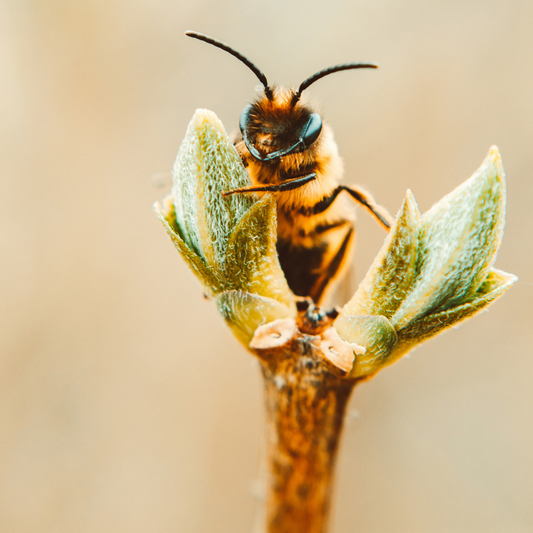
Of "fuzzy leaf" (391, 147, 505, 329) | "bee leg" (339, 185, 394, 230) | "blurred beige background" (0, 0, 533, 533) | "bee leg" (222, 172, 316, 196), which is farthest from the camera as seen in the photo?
"blurred beige background" (0, 0, 533, 533)

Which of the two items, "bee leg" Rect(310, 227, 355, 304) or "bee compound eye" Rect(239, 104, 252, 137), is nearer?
"bee compound eye" Rect(239, 104, 252, 137)

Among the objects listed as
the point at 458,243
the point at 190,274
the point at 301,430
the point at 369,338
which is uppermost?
the point at 458,243

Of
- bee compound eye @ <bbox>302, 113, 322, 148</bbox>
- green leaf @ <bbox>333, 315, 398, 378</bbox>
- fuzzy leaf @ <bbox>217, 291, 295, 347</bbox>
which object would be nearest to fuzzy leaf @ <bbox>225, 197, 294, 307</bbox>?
fuzzy leaf @ <bbox>217, 291, 295, 347</bbox>

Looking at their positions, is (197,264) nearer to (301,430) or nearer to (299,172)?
(301,430)

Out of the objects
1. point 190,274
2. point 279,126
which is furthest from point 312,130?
point 190,274

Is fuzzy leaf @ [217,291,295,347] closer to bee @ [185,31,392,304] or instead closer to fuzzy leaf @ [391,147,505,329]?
fuzzy leaf @ [391,147,505,329]

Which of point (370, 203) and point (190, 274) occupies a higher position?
point (370, 203)
